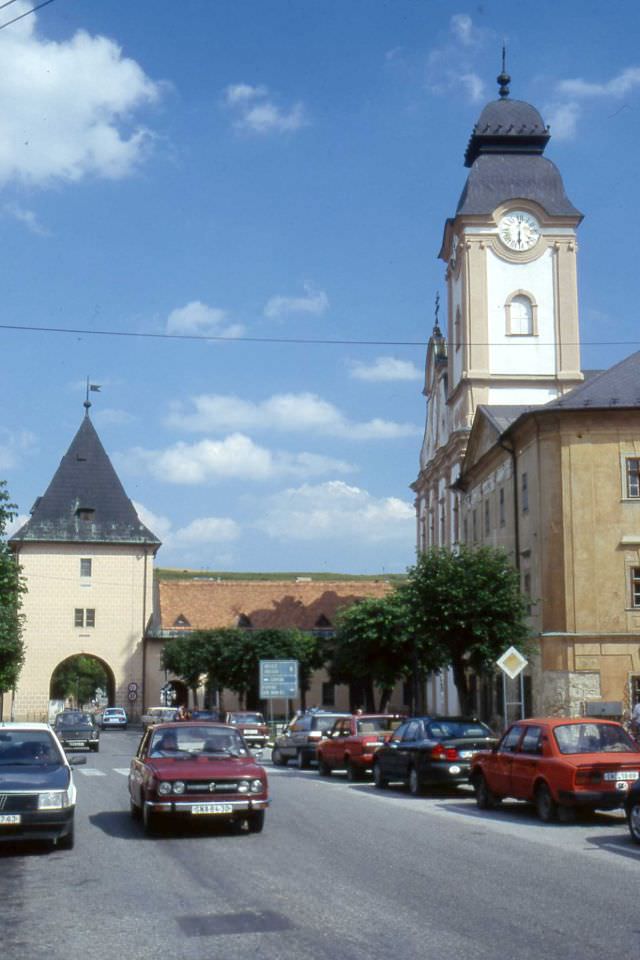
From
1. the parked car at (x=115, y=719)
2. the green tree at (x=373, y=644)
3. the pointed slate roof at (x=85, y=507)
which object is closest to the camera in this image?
the green tree at (x=373, y=644)

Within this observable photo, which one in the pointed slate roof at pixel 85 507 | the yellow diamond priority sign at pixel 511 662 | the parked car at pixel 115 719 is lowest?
the parked car at pixel 115 719

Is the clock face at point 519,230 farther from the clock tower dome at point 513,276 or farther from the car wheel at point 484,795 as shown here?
the car wheel at point 484,795

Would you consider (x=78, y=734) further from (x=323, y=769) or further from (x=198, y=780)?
(x=198, y=780)

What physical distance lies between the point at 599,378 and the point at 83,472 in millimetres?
56309

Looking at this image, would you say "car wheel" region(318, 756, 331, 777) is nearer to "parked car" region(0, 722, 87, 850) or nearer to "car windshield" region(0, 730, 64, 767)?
"car windshield" region(0, 730, 64, 767)

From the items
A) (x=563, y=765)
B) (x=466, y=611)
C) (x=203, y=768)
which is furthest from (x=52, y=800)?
(x=466, y=611)

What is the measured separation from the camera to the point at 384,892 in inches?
440

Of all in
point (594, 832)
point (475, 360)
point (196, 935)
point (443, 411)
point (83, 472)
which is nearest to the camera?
point (196, 935)

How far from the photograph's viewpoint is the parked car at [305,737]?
3494 centimetres

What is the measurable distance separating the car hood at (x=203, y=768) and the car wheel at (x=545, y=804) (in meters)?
4.45

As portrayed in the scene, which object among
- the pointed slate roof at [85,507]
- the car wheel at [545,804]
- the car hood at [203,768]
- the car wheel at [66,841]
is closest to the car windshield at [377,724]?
the car wheel at [545,804]

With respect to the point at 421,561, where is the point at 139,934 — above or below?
below

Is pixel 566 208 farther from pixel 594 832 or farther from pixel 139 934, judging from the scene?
pixel 139 934

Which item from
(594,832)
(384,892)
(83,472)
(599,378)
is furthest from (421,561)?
(83,472)
